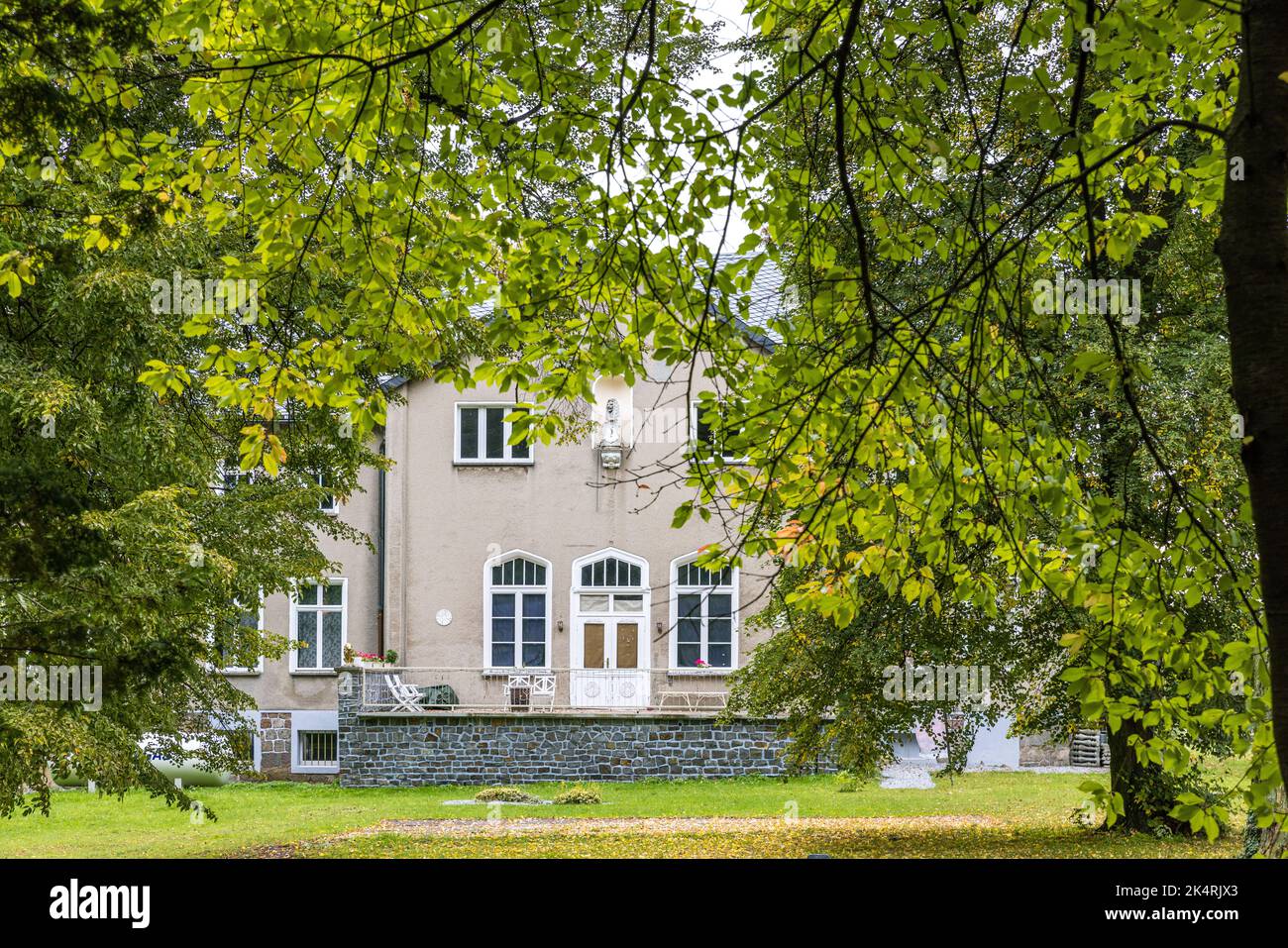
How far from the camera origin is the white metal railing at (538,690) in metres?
23.5

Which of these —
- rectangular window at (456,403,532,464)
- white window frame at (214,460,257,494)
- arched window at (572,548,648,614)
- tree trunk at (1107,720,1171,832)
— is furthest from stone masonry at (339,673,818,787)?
tree trunk at (1107,720,1171,832)

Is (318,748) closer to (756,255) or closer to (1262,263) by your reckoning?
(756,255)

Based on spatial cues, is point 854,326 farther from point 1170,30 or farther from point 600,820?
point 600,820

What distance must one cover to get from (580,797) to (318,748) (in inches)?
278

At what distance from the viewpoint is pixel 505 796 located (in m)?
21.0

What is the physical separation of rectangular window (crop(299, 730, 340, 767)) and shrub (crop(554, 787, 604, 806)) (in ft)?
20.4

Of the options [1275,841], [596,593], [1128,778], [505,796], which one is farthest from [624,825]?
[1275,841]

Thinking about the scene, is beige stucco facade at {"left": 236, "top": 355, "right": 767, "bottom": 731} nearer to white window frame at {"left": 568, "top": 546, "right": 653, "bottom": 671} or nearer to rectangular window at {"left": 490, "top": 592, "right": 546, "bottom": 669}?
white window frame at {"left": 568, "top": 546, "right": 653, "bottom": 671}

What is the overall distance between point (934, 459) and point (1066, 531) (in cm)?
80

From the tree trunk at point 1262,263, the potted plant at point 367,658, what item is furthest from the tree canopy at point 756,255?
the potted plant at point 367,658

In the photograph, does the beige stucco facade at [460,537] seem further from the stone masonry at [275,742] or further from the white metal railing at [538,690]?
the white metal railing at [538,690]

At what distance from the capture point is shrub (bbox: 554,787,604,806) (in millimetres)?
20359

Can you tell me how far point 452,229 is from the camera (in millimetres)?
6320

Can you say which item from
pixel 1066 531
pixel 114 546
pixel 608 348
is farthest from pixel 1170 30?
pixel 114 546
